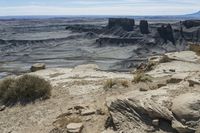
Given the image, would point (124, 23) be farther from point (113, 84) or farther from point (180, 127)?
point (180, 127)

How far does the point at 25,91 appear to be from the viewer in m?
14.5

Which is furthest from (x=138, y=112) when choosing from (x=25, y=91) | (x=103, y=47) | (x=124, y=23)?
(x=124, y=23)

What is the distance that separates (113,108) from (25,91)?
4364 mm

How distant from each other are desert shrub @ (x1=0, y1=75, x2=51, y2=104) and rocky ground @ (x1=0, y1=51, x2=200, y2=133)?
0.39m

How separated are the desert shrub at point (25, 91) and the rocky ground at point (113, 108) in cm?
39

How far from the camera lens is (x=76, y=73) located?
60.6 ft

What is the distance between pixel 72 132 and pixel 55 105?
271 centimetres

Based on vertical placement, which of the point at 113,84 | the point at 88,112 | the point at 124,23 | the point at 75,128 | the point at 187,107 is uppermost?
the point at 187,107

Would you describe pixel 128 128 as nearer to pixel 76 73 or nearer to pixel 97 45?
pixel 76 73

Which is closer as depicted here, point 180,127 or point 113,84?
point 180,127

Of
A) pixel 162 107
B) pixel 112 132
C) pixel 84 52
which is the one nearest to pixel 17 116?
pixel 112 132

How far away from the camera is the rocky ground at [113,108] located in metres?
10.2

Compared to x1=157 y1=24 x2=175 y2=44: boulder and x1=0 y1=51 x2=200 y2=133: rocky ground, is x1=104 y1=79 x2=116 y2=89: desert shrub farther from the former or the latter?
x1=157 y1=24 x2=175 y2=44: boulder

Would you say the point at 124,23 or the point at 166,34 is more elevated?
the point at 166,34
